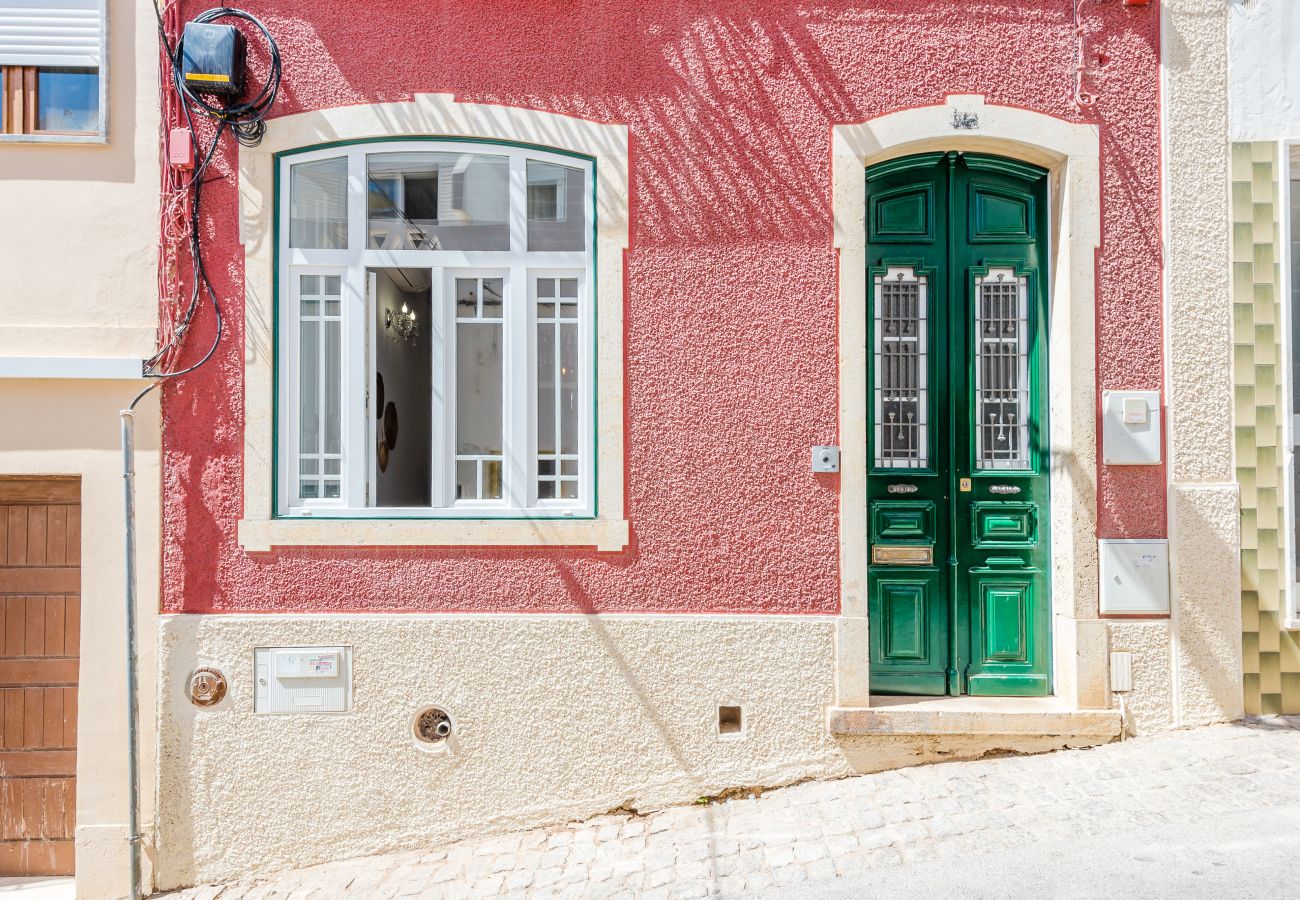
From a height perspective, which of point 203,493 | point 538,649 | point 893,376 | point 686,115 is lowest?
point 538,649

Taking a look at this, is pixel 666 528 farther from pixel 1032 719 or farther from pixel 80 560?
pixel 80 560

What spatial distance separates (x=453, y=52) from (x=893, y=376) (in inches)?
125

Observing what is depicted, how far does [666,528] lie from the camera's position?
4793 mm

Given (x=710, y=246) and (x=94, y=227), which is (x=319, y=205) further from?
(x=710, y=246)

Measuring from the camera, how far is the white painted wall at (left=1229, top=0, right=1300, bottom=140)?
191 inches

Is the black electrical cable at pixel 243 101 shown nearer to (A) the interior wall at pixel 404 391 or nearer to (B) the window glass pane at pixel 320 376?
(B) the window glass pane at pixel 320 376

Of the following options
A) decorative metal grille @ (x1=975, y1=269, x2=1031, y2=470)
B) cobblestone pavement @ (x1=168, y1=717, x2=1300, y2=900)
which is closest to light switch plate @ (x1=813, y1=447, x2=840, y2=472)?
decorative metal grille @ (x1=975, y1=269, x2=1031, y2=470)

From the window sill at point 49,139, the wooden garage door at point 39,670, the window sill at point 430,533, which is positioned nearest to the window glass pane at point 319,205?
the window sill at point 49,139

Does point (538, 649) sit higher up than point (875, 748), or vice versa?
point (538, 649)

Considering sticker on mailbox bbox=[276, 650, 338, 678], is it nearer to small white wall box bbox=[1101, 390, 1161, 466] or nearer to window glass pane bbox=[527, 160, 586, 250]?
window glass pane bbox=[527, 160, 586, 250]

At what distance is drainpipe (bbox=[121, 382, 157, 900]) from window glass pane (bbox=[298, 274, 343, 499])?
90cm

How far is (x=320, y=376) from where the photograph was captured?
4902 millimetres

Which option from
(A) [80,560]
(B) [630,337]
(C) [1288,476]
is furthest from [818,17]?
(A) [80,560]

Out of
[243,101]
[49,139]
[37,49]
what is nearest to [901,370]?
[243,101]
